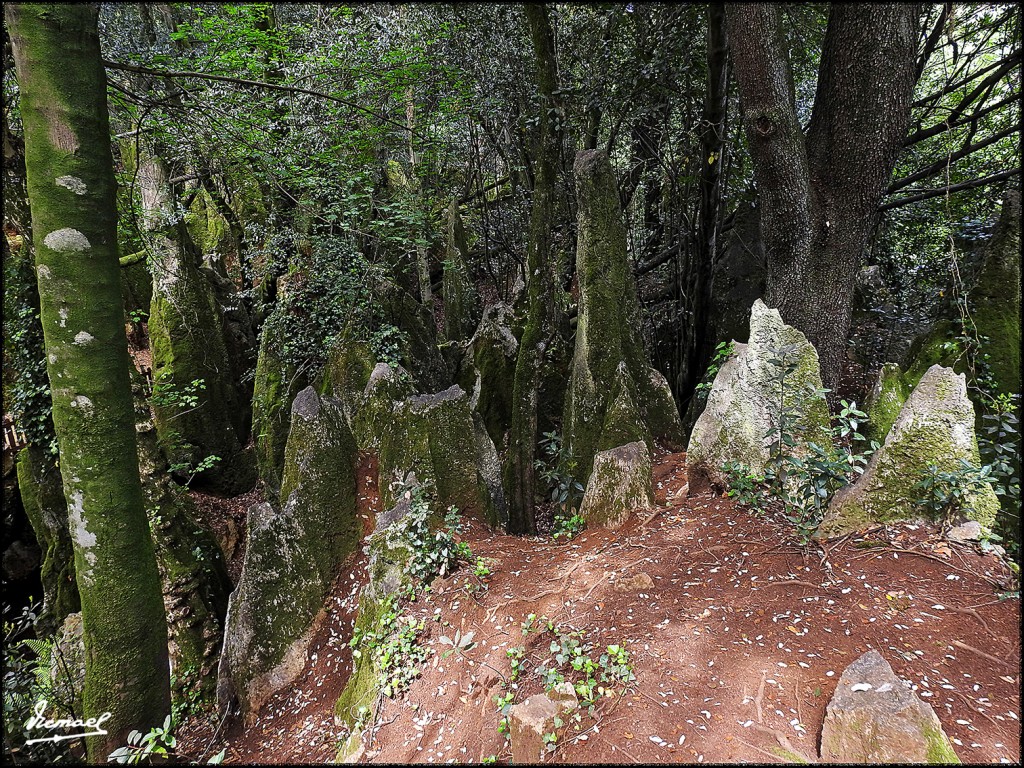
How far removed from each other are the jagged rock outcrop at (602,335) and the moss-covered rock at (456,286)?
16.3 feet

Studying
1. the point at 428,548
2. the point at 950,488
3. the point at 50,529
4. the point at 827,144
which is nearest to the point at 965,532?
the point at 950,488

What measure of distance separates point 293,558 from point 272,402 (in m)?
4.31

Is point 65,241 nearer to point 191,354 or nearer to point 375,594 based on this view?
point 375,594

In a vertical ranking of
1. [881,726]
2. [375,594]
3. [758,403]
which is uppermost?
[758,403]

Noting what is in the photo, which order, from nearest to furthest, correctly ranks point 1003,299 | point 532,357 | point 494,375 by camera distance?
1. point 1003,299
2. point 532,357
3. point 494,375

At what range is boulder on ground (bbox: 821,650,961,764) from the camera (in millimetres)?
1838

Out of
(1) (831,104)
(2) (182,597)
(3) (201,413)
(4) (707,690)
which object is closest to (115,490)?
(2) (182,597)

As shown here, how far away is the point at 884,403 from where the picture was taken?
173 inches

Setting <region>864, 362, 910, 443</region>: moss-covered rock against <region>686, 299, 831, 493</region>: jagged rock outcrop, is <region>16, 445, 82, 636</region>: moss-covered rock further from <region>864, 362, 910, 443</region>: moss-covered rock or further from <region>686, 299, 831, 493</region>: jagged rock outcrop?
<region>864, 362, 910, 443</region>: moss-covered rock

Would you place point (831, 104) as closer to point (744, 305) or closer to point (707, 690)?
point (744, 305)

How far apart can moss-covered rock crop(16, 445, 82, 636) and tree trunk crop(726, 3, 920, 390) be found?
775 cm

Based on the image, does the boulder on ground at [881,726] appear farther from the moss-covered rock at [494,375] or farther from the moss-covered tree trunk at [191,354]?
the moss-covered tree trunk at [191,354]

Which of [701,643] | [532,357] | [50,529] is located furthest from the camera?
[532,357]

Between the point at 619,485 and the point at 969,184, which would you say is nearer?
the point at 619,485
